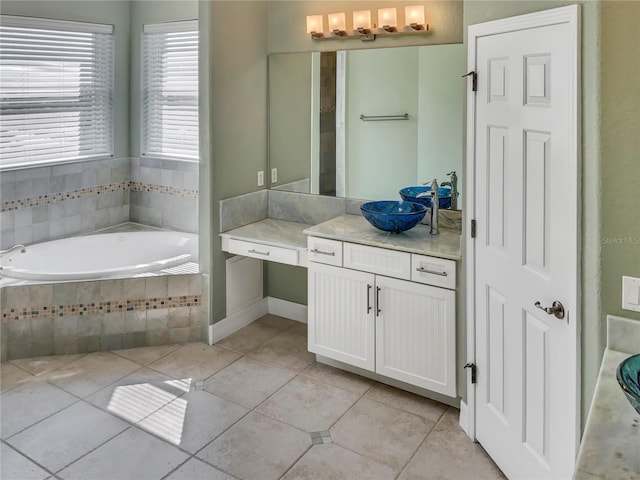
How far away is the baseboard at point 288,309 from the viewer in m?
4.25

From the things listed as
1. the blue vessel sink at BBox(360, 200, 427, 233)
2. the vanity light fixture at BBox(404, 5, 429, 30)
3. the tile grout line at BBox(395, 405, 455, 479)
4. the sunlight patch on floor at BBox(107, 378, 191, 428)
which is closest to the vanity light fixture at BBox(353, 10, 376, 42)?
the vanity light fixture at BBox(404, 5, 429, 30)

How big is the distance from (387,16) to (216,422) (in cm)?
257

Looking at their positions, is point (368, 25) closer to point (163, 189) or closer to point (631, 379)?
point (163, 189)

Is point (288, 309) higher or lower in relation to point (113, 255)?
lower

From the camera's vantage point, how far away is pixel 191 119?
4699 millimetres

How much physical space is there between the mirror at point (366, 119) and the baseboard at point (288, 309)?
89cm

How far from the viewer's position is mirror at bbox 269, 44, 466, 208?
3.34 m

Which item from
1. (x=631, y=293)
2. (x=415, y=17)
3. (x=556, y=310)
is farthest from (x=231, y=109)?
(x=631, y=293)

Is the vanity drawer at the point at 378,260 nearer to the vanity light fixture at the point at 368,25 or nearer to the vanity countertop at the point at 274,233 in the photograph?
the vanity countertop at the point at 274,233

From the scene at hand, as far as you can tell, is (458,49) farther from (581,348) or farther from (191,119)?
(191,119)

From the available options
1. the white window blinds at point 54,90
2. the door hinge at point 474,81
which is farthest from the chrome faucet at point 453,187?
the white window blinds at point 54,90

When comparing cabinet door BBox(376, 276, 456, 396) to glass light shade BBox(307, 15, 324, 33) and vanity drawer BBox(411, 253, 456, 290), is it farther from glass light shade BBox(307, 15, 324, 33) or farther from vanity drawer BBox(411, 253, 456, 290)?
glass light shade BBox(307, 15, 324, 33)

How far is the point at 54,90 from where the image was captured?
4414 mm

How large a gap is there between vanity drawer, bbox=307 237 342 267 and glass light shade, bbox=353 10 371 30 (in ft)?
4.56
